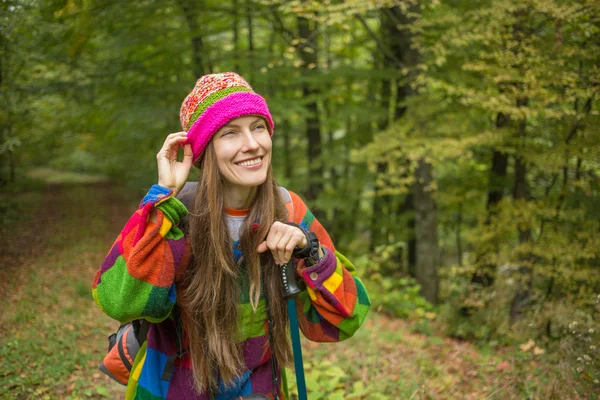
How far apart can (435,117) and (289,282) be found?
5.96m

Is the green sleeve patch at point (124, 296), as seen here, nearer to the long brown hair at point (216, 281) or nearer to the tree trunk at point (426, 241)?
the long brown hair at point (216, 281)

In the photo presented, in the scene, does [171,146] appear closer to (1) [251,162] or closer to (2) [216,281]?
(1) [251,162]

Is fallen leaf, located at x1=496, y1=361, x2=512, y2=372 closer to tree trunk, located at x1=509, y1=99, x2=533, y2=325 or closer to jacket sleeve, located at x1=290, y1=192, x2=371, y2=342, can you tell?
tree trunk, located at x1=509, y1=99, x2=533, y2=325

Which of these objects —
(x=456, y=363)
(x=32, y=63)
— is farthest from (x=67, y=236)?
(x=456, y=363)

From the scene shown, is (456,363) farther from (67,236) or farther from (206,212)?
(67,236)

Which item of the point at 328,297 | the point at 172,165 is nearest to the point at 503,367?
the point at 328,297

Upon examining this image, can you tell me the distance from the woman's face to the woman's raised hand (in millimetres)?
136

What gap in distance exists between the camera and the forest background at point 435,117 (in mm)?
5074

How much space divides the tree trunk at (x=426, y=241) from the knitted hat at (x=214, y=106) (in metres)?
6.24

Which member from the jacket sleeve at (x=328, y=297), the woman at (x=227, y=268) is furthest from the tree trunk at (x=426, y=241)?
the woman at (x=227, y=268)

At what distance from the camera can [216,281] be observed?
177 centimetres

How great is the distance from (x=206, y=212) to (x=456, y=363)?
413cm

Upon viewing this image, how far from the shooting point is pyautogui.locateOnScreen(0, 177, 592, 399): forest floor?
3.58m

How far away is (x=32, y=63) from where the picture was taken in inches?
270
